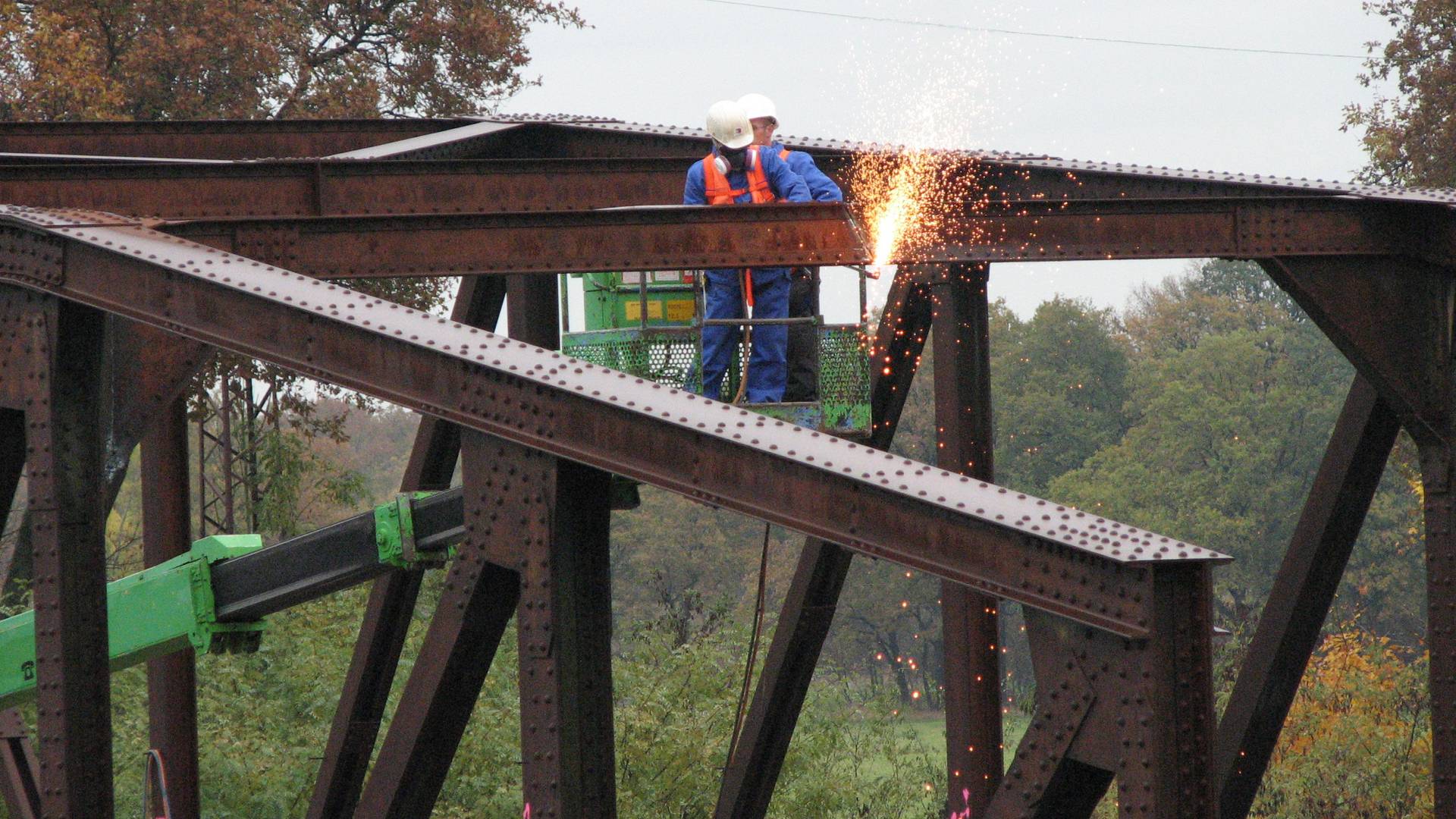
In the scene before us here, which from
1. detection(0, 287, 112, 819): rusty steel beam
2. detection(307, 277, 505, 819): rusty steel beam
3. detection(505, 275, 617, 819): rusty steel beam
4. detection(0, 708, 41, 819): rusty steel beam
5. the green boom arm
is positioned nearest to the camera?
detection(505, 275, 617, 819): rusty steel beam

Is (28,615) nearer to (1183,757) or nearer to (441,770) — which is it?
(441,770)

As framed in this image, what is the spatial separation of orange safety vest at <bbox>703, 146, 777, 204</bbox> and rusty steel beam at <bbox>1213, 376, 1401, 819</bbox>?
3007 mm

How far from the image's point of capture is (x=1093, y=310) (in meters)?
81.5

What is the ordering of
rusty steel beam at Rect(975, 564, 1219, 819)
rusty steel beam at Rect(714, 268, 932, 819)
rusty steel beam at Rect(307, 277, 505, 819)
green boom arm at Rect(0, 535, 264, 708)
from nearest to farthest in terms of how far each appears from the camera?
rusty steel beam at Rect(975, 564, 1219, 819) < green boom arm at Rect(0, 535, 264, 708) < rusty steel beam at Rect(714, 268, 932, 819) < rusty steel beam at Rect(307, 277, 505, 819)

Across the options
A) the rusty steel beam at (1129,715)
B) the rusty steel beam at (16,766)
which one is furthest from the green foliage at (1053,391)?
the rusty steel beam at (1129,715)

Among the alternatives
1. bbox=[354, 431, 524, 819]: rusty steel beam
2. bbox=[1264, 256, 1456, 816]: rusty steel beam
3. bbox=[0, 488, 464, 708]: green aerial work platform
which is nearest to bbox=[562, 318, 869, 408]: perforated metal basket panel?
bbox=[0, 488, 464, 708]: green aerial work platform

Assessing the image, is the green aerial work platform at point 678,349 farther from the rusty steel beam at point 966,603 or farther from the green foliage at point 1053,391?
the green foliage at point 1053,391

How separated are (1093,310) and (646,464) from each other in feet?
257

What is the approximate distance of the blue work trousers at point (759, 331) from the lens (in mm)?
8914

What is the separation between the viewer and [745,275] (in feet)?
28.9

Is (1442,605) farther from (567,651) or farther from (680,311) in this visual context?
(567,651)

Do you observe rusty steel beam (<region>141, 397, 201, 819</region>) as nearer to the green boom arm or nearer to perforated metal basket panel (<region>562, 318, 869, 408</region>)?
the green boom arm

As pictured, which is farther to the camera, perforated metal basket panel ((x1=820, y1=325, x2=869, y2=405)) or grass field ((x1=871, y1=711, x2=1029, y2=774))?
grass field ((x1=871, y1=711, x2=1029, y2=774))

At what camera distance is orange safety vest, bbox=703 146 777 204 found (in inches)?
347
